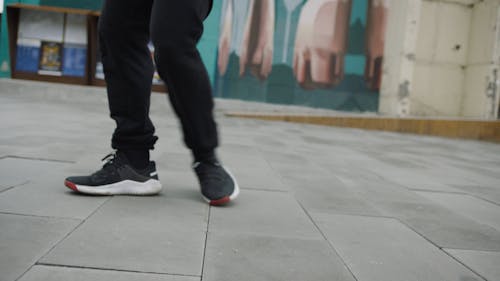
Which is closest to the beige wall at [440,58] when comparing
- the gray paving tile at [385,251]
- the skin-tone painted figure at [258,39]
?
the skin-tone painted figure at [258,39]

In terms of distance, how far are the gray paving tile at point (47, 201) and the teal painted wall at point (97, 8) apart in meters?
7.57

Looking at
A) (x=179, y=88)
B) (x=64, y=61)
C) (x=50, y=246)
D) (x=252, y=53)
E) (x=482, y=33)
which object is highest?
(x=482, y=33)

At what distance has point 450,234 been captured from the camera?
5.18 ft

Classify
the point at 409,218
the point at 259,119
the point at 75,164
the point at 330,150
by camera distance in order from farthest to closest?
the point at 259,119, the point at 330,150, the point at 75,164, the point at 409,218

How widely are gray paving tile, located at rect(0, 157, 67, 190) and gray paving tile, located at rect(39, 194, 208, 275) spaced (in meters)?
0.50

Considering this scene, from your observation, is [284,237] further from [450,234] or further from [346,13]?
[346,13]

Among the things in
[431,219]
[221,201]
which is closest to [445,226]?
[431,219]

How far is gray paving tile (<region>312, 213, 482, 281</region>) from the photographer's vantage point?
3.78 ft

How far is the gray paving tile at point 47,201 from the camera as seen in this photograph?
1.44 meters

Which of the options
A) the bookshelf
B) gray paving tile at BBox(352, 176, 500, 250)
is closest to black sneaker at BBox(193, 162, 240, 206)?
gray paving tile at BBox(352, 176, 500, 250)

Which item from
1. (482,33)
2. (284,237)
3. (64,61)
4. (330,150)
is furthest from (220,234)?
(482,33)

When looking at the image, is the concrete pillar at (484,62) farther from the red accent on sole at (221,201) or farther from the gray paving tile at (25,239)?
the gray paving tile at (25,239)

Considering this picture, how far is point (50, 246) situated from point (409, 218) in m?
1.33

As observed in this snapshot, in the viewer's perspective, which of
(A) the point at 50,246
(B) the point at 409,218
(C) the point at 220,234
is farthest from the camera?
(B) the point at 409,218
